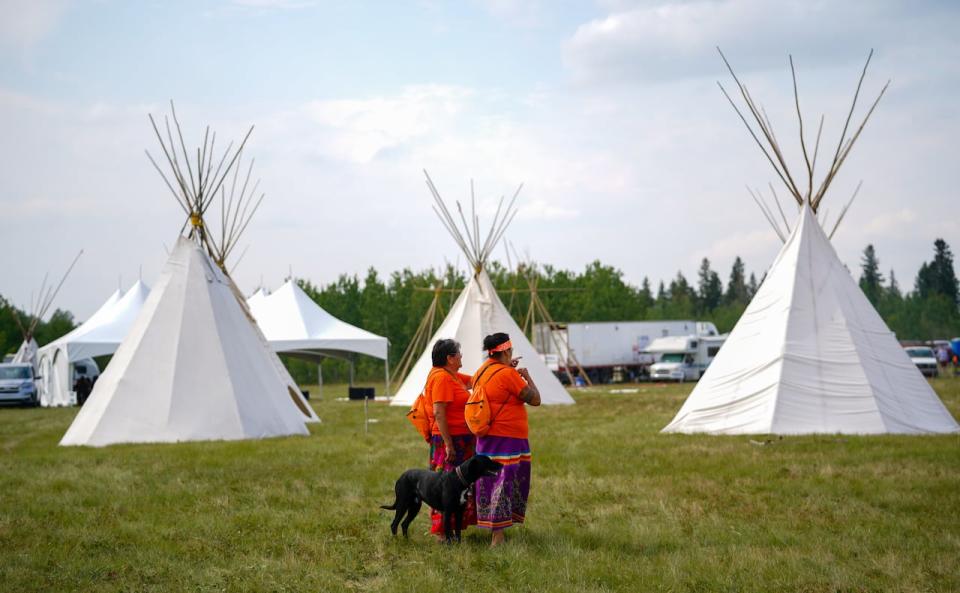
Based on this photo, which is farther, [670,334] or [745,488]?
[670,334]

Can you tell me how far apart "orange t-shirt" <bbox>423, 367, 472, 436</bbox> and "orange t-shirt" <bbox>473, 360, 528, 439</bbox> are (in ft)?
0.89

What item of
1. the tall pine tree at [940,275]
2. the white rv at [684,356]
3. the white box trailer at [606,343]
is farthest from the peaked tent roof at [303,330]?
the tall pine tree at [940,275]

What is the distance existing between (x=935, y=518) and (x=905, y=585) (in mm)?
2263

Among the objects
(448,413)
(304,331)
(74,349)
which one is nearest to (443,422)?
(448,413)

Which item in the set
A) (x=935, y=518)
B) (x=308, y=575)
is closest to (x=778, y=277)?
(x=935, y=518)

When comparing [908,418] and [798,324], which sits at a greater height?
[798,324]

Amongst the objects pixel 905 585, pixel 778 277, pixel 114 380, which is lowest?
pixel 905 585

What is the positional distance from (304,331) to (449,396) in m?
21.8

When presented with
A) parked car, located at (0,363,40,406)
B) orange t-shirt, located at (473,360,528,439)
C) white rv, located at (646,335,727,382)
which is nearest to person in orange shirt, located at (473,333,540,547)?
orange t-shirt, located at (473,360,528,439)

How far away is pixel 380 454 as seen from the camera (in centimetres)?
1245

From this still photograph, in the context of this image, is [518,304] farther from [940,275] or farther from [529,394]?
[940,275]

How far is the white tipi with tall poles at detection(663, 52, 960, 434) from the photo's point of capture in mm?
13484

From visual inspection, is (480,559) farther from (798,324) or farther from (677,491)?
(798,324)

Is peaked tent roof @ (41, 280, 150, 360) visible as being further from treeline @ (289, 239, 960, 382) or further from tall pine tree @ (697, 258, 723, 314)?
tall pine tree @ (697, 258, 723, 314)
